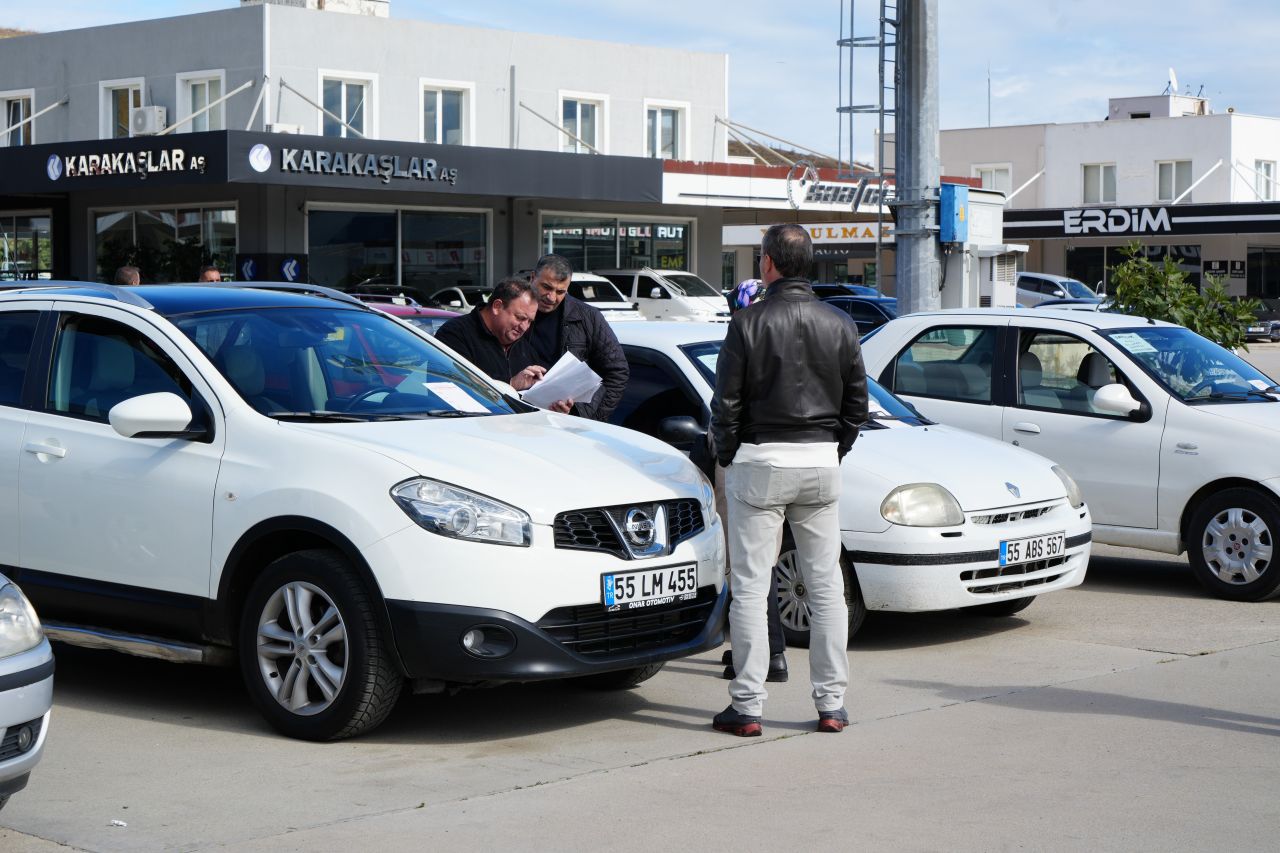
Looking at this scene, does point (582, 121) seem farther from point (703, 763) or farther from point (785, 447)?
point (703, 763)

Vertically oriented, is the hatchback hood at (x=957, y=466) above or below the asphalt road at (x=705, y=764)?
above

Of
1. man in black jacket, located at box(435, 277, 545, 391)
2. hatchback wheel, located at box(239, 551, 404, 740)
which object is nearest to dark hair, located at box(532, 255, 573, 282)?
man in black jacket, located at box(435, 277, 545, 391)

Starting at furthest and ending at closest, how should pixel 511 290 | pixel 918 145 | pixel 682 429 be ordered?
pixel 918 145
pixel 511 290
pixel 682 429

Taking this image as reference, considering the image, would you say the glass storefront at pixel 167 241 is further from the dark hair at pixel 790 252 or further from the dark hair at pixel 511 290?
the dark hair at pixel 790 252

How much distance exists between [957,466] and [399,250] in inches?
1074

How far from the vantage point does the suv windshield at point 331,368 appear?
6.48m

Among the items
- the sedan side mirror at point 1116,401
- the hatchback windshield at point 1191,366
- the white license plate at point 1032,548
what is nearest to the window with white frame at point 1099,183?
the hatchback windshield at point 1191,366

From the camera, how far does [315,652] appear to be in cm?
593

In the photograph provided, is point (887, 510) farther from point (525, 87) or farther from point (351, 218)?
point (525, 87)

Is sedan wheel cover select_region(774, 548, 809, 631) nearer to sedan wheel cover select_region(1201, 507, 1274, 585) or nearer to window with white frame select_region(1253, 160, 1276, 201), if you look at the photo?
sedan wheel cover select_region(1201, 507, 1274, 585)

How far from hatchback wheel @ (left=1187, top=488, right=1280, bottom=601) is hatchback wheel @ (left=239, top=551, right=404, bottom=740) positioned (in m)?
5.35

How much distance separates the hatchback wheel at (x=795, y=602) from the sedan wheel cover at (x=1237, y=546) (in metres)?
2.61

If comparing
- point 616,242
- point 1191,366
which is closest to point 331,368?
point 1191,366

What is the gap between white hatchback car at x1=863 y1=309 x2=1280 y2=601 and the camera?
9.23 m
